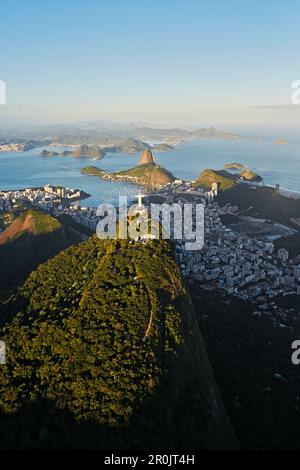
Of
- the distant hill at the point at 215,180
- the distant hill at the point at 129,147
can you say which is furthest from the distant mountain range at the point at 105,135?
the distant hill at the point at 215,180

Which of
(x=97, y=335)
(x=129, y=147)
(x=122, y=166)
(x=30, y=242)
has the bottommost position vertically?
(x=30, y=242)

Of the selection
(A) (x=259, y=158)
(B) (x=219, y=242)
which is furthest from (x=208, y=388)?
(A) (x=259, y=158)

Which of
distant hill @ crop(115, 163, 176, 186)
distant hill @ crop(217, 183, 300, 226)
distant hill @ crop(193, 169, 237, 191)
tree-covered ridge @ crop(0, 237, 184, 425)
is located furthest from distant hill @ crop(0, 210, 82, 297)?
distant hill @ crop(115, 163, 176, 186)

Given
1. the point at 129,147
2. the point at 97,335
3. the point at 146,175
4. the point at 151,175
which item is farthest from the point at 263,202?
the point at 129,147

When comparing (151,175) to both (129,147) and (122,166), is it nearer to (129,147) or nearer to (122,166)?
(122,166)

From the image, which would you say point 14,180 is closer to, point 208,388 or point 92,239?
point 92,239

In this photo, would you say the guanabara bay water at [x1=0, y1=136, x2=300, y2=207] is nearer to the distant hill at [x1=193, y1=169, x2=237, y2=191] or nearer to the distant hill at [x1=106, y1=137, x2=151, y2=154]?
the distant hill at [x1=106, y1=137, x2=151, y2=154]
